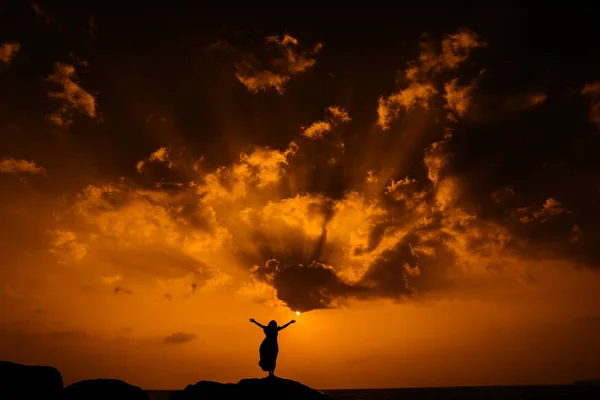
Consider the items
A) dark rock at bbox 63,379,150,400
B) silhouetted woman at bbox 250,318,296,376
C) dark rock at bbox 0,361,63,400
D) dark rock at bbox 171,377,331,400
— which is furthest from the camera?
silhouetted woman at bbox 250,318,296,376

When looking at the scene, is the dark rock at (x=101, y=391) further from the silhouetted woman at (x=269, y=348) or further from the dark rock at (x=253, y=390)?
the silhouetted woman at (x=269, y=348)

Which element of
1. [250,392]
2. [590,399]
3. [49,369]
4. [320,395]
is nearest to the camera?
[250,392]

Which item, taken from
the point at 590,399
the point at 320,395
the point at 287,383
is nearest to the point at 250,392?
the point at 287,383

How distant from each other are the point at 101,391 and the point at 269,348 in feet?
21.6

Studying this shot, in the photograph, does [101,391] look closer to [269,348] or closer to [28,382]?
[28,382]

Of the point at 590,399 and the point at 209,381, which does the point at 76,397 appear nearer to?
the point at 209,381

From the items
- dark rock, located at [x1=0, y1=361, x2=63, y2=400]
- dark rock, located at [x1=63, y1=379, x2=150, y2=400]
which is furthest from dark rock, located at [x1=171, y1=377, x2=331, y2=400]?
dark rock, located at [x1=0, y1=361, x2=63, y2=400]

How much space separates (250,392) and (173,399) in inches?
141

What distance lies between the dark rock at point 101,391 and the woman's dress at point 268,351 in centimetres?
487

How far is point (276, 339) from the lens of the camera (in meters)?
19.8

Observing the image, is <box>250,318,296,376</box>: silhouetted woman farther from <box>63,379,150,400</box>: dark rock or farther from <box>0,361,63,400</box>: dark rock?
<box>0,361,63,400</box>: dark rock

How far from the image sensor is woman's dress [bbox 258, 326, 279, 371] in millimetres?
19266

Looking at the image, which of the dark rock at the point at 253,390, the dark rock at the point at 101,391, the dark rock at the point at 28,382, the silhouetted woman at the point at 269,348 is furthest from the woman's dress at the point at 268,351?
the dark rock at the point at 28,382

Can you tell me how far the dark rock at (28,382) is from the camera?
17500 mm
